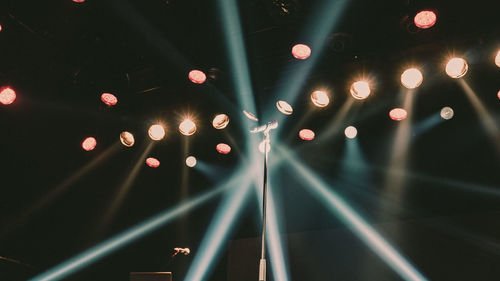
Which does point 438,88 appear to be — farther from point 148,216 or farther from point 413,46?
point 148,216

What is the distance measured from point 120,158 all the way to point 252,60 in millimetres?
1920

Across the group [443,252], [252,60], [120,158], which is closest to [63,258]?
[120,158]

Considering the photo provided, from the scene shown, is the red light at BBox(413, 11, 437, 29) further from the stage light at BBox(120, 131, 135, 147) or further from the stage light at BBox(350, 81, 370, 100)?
the stage light at BBox(120, 131, 135, 147)

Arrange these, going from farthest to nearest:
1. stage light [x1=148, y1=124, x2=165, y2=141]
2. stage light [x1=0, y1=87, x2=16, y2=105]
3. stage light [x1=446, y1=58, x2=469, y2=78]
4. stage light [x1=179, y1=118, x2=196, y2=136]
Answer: stage light [x1=148, y1=124, x2=165, y2=141] → stage light [x1=179, y1=118, x2=196, y2=136] → stage light [x1=0, y1=87, x2=16, y2=105] → stage light [x1=446, y1=58, x2=469, y2=78]

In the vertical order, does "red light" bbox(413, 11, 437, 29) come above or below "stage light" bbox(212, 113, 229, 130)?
below

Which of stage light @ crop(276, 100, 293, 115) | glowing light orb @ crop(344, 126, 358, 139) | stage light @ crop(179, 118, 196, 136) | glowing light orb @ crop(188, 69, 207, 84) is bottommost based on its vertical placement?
glowing light orb @ crop(344, 126, 358, 139)

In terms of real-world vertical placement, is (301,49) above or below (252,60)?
below

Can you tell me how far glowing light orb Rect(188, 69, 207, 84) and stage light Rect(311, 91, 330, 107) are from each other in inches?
33.5

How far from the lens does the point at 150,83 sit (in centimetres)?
341

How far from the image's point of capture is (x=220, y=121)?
3404mm

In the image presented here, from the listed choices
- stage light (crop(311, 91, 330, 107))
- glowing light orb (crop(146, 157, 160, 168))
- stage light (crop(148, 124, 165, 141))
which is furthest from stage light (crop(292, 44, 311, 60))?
glowing light orb (crop(146, 157, 160, 168))

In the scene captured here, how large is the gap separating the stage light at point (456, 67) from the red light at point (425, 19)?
0.34 meters

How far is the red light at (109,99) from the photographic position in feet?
10.8

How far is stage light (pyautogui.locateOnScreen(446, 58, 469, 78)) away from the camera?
2518mm
